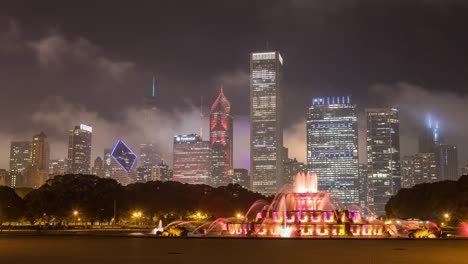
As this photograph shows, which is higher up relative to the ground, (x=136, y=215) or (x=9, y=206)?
(x=9, y=206)

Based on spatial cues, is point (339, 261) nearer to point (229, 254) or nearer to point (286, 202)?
point (229, 254)

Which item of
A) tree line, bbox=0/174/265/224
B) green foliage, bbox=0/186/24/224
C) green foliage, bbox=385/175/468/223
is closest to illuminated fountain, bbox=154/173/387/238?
tree line, bbox=0/174/265/224

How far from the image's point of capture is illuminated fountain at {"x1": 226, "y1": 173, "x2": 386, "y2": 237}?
60.3 metres

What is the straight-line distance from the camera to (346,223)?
6016 cm

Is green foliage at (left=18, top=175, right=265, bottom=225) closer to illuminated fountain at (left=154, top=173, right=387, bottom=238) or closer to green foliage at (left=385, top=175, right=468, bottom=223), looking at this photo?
green foliage at (left=385, top=175, right=468, bottom=223)

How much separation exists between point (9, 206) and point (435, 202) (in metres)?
86.4

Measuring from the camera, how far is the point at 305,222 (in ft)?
208

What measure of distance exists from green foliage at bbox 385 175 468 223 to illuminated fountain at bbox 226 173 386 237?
160 feet

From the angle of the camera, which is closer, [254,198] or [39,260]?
[39,260]

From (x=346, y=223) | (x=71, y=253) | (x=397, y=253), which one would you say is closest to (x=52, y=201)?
(x=346, y=223)

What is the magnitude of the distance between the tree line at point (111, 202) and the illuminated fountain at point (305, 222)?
5268 centimetres

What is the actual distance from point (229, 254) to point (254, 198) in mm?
126358

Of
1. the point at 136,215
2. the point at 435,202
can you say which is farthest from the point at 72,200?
the point at 435,202

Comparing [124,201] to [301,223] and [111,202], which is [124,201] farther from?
[301,223]
